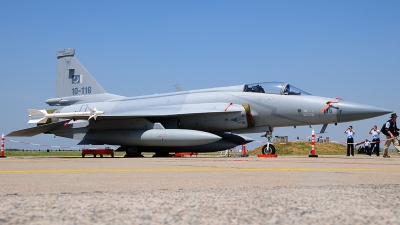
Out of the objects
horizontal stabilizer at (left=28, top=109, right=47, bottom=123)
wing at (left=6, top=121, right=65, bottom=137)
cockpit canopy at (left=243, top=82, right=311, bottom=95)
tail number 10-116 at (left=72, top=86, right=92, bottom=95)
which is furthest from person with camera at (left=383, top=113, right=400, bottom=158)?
horizontal stabilizer at (left=28, top=109, right=47, bottom=123)

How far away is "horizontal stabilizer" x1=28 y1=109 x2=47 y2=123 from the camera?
718 inches

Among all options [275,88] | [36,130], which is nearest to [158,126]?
[275,88]

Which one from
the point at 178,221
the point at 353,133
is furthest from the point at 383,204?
the point at 353,133

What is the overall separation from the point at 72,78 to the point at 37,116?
3.13 metres

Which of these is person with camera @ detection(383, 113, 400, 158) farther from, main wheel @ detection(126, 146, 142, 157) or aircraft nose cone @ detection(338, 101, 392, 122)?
main wheel @ detection(126, 146, 142, 157)

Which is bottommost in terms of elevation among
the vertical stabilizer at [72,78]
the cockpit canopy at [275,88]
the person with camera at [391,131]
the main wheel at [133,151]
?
the main wheel at [133,151]

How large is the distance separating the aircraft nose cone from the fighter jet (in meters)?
0.03

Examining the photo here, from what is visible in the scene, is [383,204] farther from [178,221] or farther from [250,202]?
[178,221]

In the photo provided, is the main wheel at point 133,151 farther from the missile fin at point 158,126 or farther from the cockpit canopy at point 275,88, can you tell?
the cockpit canopy at point 275,88

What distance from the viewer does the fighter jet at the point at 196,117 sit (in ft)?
50.7

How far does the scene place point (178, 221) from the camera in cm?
208

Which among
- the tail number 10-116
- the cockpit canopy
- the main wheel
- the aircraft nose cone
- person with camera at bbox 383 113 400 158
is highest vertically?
the tail number 10-116

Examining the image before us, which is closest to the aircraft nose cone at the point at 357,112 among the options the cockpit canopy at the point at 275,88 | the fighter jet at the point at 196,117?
the fighter jet at the point at 196,117

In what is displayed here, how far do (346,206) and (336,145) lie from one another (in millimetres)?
23846
